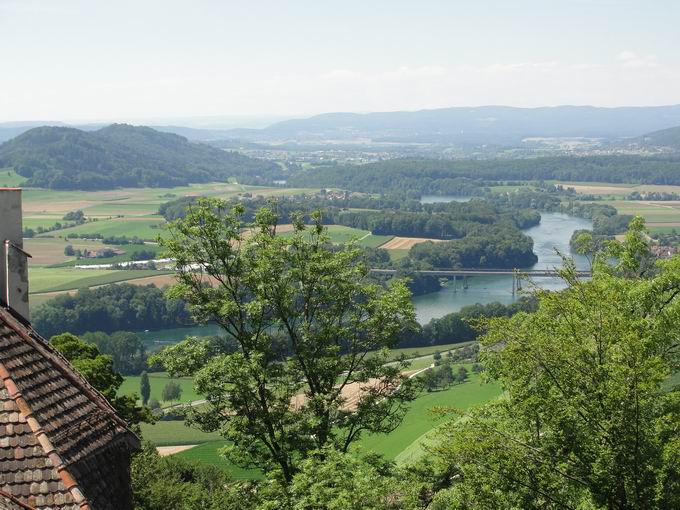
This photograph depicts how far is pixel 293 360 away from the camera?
1327 centimetres

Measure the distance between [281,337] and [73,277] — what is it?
280 feet

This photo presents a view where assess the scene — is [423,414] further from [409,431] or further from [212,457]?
[212,457]

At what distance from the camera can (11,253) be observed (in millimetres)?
6320

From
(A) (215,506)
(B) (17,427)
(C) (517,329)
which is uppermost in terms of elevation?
(B) (17,427)

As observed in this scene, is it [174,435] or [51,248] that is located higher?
[51,248]

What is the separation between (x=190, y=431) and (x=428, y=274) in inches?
2394

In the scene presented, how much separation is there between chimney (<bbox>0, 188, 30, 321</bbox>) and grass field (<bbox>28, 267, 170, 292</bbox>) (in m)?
83.7

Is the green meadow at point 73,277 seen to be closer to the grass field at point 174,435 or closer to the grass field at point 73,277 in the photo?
the grass field at point 73,277

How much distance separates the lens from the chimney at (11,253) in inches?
249

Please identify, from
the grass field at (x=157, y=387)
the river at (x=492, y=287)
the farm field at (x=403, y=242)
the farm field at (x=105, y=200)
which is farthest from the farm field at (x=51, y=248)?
the grass field at (x=157, y=387)

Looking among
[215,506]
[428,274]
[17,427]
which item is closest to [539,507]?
[17,427]

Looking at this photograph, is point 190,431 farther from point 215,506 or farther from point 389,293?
point 389,293

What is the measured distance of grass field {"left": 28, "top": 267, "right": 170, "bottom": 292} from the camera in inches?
3509

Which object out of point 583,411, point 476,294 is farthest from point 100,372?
point 476,294
